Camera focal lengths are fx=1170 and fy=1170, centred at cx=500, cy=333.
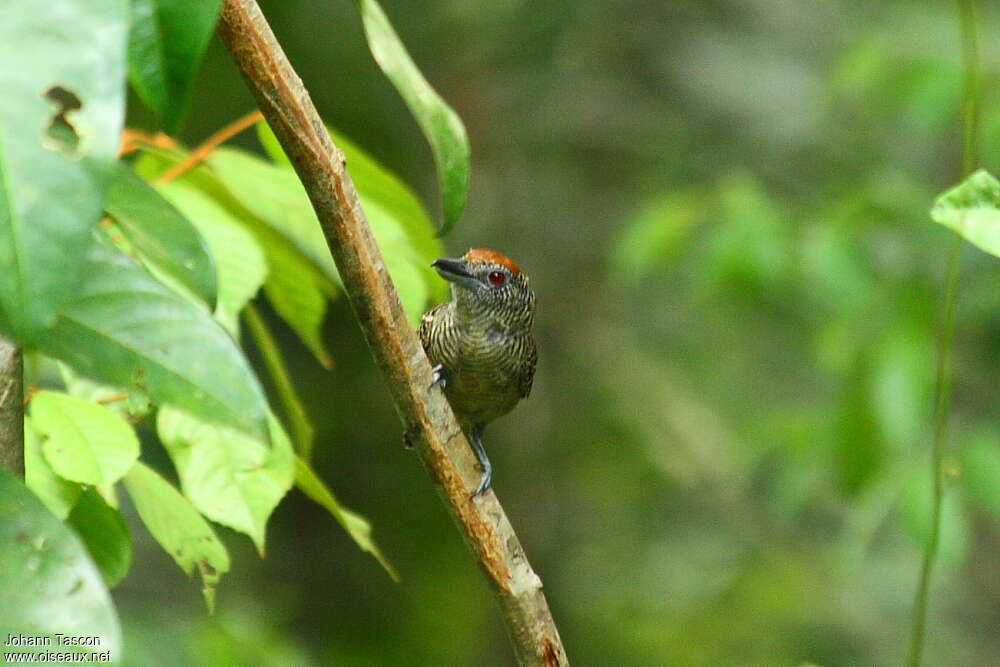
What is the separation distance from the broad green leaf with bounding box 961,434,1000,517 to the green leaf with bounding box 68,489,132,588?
3.22 metres

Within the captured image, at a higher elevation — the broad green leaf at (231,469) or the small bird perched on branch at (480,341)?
the small bird perched on branch at (480,341)

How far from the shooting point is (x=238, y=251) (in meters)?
1.92

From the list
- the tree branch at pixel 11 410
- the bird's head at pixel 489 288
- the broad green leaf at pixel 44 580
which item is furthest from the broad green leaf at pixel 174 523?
the bird's head at pixel 489 288

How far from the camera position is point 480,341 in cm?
331

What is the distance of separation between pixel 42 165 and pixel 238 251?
3.45 feet

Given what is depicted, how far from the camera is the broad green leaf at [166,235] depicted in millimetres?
1389

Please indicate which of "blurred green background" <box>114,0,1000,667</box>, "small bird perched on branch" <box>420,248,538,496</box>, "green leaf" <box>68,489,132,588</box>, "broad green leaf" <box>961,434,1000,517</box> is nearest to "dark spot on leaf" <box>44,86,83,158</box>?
"green leaf" <box>68,489,132,588</box>

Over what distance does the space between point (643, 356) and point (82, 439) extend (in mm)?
5957

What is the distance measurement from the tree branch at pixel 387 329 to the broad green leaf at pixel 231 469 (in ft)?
0.66

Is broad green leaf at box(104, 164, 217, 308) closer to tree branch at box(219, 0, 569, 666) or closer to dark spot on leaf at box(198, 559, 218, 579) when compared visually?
tree branch at box(219, 0, 569, 666)

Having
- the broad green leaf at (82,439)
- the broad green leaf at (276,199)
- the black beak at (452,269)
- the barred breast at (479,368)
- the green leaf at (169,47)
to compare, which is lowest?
the broad green leaf at (82,439)

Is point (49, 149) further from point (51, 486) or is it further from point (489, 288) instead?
point (489, 288)

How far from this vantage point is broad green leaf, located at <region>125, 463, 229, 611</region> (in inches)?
66.0

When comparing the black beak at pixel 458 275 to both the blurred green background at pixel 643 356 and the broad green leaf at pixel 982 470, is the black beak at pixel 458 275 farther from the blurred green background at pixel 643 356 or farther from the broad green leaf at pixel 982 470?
the broad green leaf at pixel 982 470
